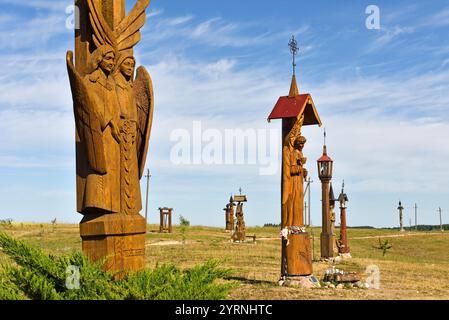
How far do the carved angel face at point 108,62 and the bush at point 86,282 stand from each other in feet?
8.33

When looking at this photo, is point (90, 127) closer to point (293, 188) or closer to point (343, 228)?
point (293, 188)

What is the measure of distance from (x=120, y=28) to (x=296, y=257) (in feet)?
23.4

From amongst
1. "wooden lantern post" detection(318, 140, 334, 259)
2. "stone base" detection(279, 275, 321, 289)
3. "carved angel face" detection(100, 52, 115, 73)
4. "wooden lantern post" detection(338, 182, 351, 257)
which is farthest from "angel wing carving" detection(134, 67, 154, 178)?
"wooden lantern post" detection(338, 182, 351, 257)

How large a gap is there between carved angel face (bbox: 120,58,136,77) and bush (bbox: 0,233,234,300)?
104 inches

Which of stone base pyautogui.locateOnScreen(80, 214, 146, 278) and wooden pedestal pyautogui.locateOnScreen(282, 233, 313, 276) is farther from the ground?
stone base pyautogui.locateOnScreen(80, 214, 146, 278)

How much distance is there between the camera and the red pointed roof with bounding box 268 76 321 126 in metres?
12.5

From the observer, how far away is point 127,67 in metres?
7.02

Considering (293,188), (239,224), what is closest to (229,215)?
(239,224)

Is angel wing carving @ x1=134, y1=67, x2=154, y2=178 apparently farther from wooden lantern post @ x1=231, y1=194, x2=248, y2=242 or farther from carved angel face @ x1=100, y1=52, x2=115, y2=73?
wooden lantern post @ x1=231, y1=194, x2=248, y2=242

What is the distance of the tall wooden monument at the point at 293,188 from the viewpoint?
12039mm

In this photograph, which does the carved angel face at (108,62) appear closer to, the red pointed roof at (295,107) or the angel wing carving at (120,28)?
the angel wing carving at (120,28)

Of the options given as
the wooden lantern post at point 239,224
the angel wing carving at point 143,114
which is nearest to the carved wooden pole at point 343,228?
the wooden lantern post at point 239,224

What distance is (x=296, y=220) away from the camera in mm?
12180

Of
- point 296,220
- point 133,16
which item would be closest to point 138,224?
point 133,16
